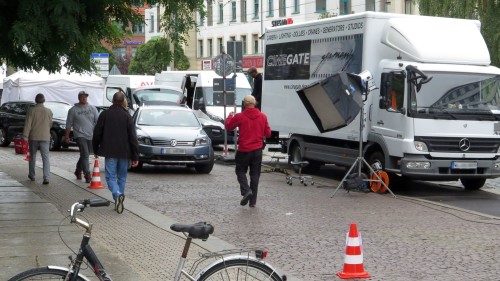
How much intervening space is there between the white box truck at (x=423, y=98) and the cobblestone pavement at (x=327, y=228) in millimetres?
1075

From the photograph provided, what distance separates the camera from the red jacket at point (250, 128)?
1533cm

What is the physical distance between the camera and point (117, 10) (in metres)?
14.5

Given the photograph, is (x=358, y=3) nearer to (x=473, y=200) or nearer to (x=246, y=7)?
(x=246, y=7)

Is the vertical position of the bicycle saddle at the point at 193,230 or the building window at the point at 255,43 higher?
the building window at the point at 255,43

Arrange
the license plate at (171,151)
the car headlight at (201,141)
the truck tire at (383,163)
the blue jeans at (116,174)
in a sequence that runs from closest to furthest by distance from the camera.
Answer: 1. the blue jeans at (116,174)
2. the truck tire at (383,163)
3. the license plate at (171,151)
4. the car headlight at (201,141)

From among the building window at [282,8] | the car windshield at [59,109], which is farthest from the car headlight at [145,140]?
the building window at [282,8]

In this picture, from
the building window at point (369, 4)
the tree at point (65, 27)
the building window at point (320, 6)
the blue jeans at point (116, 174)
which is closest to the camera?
the tree at point (65, 27)

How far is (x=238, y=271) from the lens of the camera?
233 inches

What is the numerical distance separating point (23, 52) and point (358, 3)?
172ft

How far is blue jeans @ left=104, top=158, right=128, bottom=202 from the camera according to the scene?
14527 millimetres

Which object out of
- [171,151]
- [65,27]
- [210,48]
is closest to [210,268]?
[65,27]

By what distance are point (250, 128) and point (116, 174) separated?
227 cm

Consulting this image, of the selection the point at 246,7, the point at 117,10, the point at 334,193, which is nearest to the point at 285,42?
the point at 334,193

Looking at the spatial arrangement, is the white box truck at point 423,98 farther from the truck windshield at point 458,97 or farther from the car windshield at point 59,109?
the car windshield at point 59,109
